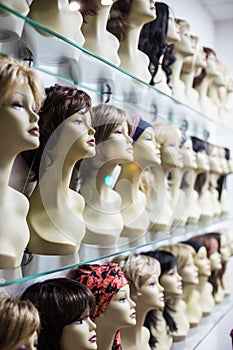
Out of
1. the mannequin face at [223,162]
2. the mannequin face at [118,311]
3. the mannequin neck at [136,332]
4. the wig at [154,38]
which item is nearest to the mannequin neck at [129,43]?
the wig at [154,38]

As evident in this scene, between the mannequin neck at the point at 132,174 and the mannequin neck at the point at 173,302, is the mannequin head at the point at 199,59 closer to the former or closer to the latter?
the mannequin neck at the point at 132,174

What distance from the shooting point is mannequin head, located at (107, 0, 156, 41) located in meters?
1.42

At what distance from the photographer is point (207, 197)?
2.34 m

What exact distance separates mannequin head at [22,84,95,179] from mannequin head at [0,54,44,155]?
131 mm

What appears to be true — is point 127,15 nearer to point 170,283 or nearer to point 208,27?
point 170,283

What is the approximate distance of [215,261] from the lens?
2.36 m

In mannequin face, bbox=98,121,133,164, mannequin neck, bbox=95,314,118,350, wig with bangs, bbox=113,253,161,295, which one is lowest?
mannequin neck, bbox=95,314,118,350

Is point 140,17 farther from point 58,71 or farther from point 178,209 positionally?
point 178,209

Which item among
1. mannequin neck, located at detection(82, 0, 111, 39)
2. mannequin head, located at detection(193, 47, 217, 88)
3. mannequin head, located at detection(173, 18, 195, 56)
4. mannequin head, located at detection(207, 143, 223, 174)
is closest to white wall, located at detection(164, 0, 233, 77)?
mannequin head, located at detection(193, 47, 217, 88)

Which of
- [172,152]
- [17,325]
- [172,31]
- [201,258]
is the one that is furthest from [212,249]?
[17,325]

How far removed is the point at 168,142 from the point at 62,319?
83 cm

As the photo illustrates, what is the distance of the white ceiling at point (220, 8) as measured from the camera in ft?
9.29

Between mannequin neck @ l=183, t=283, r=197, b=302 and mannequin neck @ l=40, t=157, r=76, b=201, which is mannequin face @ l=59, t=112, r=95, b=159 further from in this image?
mannequin neck @ l=183, t=283, r=197, b=302

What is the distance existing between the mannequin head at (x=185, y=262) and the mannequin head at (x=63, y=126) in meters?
0.95
